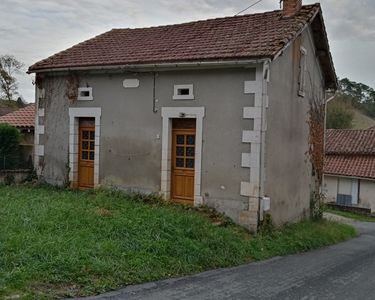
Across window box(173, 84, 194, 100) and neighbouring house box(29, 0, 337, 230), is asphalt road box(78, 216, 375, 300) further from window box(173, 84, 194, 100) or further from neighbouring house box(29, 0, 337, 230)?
window box(173, 84, 194, 100)

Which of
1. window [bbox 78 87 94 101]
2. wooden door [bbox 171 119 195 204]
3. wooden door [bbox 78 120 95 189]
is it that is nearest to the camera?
wooden door [bbox 171 119 195 204]

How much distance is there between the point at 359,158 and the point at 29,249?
28.2 meters

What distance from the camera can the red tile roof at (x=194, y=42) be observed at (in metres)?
11.5

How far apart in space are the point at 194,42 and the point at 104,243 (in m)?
7.12

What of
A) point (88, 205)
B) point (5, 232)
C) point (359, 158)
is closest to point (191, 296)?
point (5, 232)

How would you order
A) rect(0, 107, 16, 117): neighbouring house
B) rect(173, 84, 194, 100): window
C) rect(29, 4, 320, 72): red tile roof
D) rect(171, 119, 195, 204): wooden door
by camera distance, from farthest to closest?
rect(0, 107, 16, 117): neighbouring house, rect(171, 119, 195, 204): wooden door, rect(173, 84, 194, 100): window, rect(29, 4, 320, 72): red tile roof

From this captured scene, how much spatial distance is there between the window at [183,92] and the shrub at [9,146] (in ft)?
20.9

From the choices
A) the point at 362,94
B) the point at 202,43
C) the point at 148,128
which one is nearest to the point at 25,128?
the point at 148,128

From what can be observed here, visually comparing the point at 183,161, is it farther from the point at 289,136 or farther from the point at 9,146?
the point at 9,146

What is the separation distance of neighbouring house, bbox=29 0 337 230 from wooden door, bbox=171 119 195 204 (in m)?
0.03

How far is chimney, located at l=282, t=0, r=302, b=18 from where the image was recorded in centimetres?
1314

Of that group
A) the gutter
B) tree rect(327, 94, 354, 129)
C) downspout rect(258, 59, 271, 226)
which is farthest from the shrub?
tree rect(327, 94, 354, 129)

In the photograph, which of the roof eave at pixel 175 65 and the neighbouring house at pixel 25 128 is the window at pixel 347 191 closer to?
the neighbouring house at pixel 25 128

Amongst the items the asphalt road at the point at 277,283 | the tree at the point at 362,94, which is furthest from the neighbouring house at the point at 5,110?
the tree at the point at 362,94
